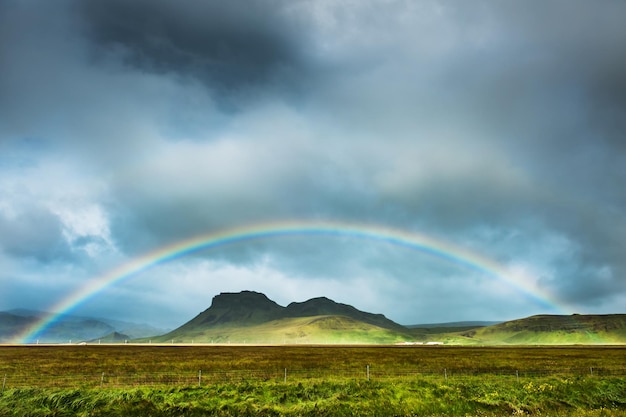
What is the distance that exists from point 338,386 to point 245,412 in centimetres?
905

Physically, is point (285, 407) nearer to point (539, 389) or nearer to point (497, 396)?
point (497, 396)

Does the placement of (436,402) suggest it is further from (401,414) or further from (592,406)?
(592,406)

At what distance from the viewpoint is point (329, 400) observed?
30.3 m

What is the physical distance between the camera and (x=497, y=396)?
31.8 m

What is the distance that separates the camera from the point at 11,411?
28.0 m

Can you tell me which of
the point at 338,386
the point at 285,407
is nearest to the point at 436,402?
the point at 338,386

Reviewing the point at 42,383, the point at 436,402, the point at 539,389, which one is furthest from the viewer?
the point at 42,383

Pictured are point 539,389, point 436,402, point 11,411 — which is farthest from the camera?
point 539,389

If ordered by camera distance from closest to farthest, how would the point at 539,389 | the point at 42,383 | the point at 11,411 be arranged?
1. the point at 11,411
2. the point at 539,389
3. the point at 42,383

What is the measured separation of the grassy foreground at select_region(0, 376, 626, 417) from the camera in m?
28.4

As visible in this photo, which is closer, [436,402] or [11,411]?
[11,411]

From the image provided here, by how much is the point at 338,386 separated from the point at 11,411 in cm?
2339

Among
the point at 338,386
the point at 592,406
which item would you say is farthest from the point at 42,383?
the point at 592,406

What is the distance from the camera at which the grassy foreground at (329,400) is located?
2836 centimetres
